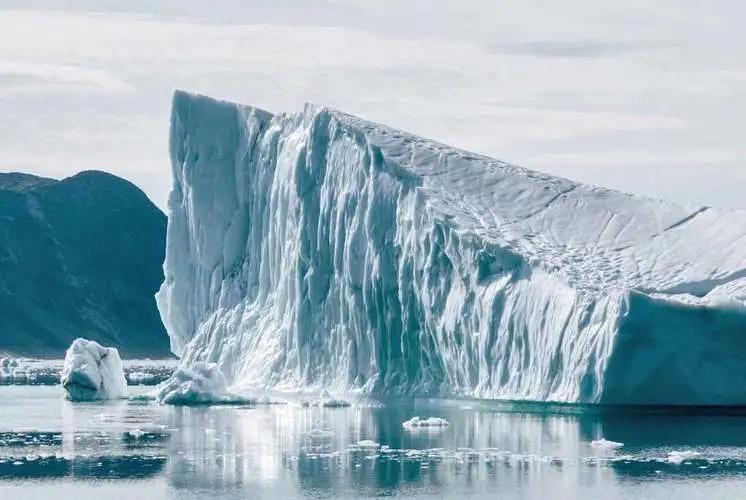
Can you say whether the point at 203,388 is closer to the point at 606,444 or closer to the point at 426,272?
the point at 426,272

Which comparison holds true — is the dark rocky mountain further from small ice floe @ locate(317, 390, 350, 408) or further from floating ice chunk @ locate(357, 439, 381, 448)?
floating ice chunk @ locate(357, 439, 381, 448)

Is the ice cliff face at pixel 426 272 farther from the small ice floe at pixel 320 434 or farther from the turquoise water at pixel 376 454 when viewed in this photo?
the small ice floe at pixel 320 434

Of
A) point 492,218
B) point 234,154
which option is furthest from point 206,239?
point 492,218

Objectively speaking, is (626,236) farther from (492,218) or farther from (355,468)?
(355,468)

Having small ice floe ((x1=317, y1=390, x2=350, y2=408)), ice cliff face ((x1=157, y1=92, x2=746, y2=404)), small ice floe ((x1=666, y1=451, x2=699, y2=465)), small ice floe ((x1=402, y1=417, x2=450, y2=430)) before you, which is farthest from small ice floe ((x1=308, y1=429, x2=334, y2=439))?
small ice floe ((x1=666, y1=451, x2=699, y2=465))

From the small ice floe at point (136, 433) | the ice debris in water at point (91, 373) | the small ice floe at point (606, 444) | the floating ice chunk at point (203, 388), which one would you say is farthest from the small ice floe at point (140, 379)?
the small ice floe at point (606, 444)

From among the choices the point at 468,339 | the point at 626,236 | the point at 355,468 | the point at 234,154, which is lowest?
the point at 355,468
